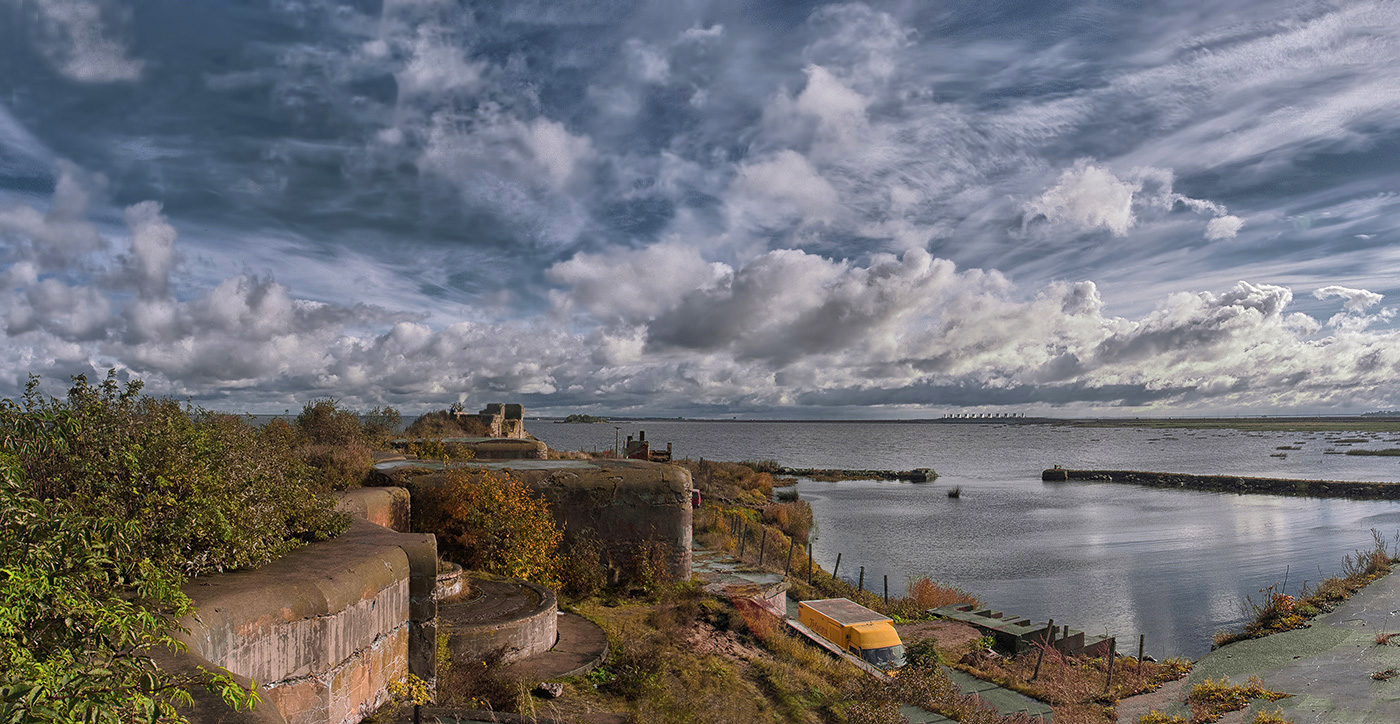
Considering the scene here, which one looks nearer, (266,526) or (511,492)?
(266,526)

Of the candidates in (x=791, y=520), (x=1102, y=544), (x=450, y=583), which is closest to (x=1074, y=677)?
(x=450, y=583)

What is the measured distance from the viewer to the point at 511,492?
1218 centimetres

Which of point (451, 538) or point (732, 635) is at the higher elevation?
point (451, 538)

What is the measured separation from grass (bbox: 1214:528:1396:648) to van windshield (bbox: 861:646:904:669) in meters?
14.1

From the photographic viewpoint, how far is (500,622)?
9055 mm

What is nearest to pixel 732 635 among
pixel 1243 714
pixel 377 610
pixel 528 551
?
pixel 528 551

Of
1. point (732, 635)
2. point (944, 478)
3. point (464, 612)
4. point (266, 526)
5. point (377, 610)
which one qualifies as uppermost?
point (266, 526)

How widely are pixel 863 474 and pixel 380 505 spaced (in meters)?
75.8

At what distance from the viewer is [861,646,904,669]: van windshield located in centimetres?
1575

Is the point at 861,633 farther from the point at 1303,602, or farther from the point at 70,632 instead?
the point at 1303,602

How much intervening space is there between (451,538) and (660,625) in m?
3.70

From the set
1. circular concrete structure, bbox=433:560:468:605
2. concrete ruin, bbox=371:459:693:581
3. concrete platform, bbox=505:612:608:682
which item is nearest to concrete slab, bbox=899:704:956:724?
concrete ruin, bbox=371:459:693:581

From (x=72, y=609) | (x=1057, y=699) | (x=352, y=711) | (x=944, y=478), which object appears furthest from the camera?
(x=944, y=478)

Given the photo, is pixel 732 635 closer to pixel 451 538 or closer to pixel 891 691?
pixel 891 691
